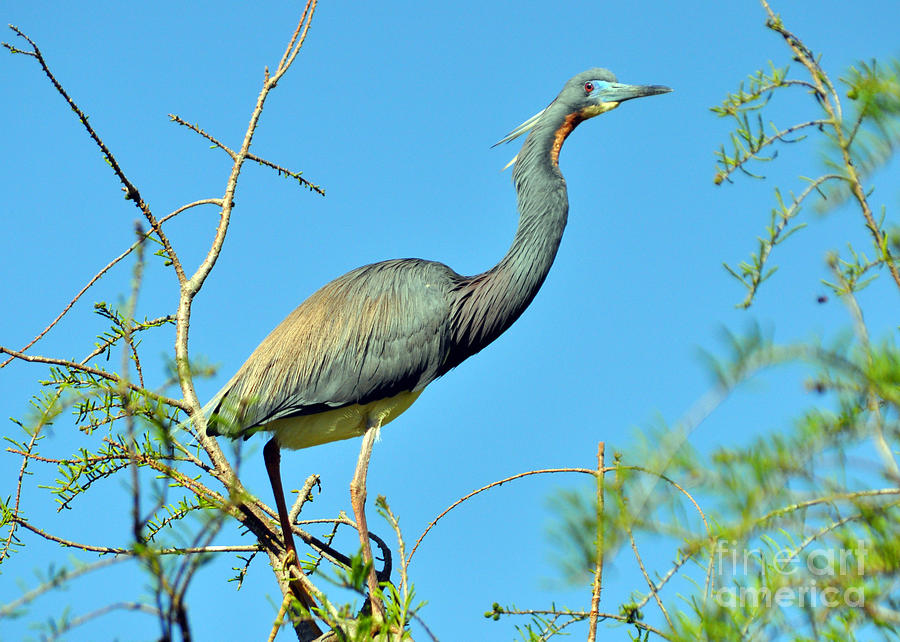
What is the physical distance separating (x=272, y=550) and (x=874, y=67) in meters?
3.12

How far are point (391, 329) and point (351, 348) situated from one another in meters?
0.25

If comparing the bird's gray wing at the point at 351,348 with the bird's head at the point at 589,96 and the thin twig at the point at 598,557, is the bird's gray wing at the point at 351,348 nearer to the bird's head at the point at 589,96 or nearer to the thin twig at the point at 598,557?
the bird's head at the point at 589,96

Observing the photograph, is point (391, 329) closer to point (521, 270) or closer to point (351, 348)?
point (351, 348)

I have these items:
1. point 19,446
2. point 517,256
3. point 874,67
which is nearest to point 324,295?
point 517,256

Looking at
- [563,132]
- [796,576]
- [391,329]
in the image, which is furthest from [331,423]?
[796,576]

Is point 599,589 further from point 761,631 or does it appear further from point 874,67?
point 874,67

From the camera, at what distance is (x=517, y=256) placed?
571cm

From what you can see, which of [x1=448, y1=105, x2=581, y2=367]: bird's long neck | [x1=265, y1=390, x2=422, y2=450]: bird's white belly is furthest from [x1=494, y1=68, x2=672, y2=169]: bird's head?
Answer: [x1=265, y1=390, x2=422, y2=450]: bird's white belly

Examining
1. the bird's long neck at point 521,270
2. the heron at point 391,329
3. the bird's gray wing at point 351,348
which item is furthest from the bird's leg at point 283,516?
the bird's long neck at point 521,270

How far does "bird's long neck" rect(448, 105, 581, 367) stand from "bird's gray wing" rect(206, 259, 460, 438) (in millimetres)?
157

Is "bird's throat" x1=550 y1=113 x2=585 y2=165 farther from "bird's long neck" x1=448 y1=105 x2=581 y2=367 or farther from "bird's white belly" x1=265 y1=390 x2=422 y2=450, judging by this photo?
"bird's white belly" x1=265 y1=390 x2=422 y2=450

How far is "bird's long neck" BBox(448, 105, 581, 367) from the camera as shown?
5.61m

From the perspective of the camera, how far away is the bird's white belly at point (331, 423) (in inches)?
208

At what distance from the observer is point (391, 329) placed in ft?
17.6
